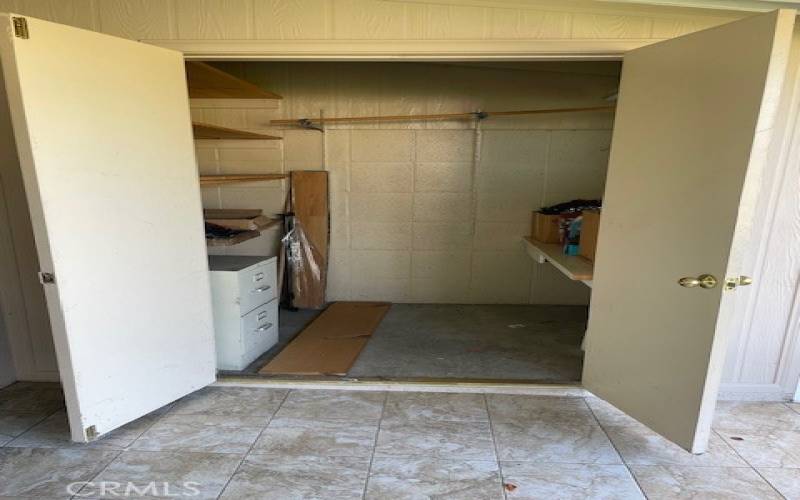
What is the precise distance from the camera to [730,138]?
1.55m

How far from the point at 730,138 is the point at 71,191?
103 inches

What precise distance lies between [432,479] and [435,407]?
539mm

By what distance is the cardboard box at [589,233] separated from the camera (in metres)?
2.75

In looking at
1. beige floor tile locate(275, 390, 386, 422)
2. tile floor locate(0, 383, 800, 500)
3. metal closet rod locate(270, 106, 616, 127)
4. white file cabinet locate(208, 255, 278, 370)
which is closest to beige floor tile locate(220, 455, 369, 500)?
tile floor locate(0, 383, 800, 500)

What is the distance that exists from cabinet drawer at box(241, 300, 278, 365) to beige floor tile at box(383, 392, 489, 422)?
103 centimetres

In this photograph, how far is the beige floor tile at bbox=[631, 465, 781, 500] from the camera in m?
1.67

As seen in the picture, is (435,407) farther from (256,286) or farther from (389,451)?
(256,286)

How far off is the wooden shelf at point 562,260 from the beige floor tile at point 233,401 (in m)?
1.90

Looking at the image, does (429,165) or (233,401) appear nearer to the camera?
(233,401)

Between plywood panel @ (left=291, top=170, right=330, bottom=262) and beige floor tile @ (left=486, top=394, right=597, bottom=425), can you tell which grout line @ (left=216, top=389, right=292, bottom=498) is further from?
plywood panel @ (left=291, top=170, right=330, bottom=262)

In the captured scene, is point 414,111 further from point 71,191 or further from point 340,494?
point 340,494

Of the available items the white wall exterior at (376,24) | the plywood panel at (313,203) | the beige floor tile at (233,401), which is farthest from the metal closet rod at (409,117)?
the beige floor tile at (233,401)

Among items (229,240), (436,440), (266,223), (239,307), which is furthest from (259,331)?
(436,440)

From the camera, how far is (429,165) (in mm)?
3936
